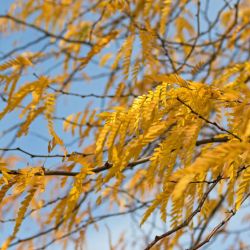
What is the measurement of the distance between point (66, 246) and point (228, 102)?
146cm

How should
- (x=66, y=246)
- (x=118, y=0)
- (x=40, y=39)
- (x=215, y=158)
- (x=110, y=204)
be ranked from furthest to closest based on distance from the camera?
(x=110, y=204)
(x=40, y=39)
(x=66, y=246)
(x=118, y=0)
(x=215, y=158)

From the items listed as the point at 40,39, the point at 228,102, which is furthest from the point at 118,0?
the point at 228,102

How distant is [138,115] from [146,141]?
5 centimetres

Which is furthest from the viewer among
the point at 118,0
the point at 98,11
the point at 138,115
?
the point at 98,11

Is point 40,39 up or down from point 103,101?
up

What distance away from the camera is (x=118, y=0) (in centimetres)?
195

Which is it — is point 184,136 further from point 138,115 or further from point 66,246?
point 66,246

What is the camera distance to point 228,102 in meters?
0.97

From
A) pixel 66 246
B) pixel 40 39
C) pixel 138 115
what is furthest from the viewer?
pixel 40 39

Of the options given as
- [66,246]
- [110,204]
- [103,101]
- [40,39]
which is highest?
[40,39]

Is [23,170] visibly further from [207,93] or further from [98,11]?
[98,11]

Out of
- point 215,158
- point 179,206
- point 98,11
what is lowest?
point 215,158

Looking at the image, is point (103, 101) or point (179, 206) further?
point (103, 101)

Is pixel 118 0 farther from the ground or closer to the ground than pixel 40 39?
closer to the ground
